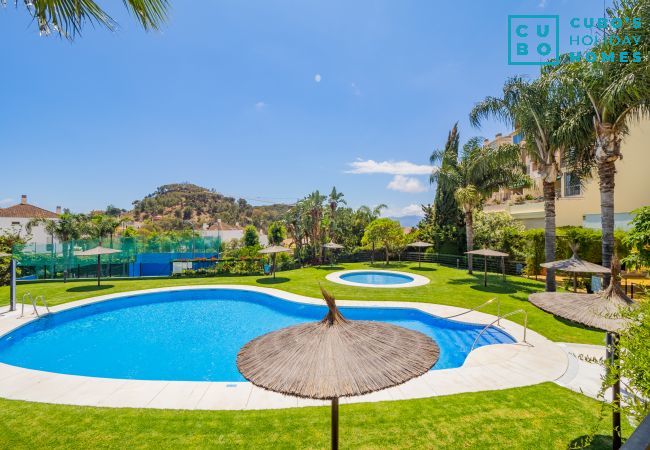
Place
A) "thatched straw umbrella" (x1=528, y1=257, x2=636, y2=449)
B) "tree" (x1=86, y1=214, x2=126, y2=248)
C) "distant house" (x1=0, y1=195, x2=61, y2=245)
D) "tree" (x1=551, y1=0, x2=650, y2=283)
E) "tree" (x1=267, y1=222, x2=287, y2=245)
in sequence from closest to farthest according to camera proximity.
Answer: "thatched straw umbrella" (x1=528, y1=257, x2=636, y2=449) < "tree" (x1=551, y1=0, x2=650, y2=283) < "tree" (x1=86, y1=214, x2=126, y2=248) < "tree" (x1=267, y1=222, x2=287, y2=245) < "distant house" (x1=0, y1=195, x2=61, y2=245)

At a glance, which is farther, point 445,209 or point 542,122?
point 445,209

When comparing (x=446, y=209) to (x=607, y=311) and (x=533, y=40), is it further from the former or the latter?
(x=607, y=311)

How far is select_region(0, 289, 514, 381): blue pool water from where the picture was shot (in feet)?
30.1

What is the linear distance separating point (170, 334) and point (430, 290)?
1286 centimetres

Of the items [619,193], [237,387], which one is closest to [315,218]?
[619,193]

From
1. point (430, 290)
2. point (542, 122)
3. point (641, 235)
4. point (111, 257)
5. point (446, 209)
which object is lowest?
point (430, 290)

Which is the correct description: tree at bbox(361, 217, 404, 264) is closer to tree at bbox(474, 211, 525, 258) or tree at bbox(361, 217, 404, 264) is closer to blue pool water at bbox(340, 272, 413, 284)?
blue pool water at bbox(340, 272, 413, 284)

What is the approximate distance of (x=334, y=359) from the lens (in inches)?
138

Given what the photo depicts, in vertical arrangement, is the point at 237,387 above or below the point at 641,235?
below

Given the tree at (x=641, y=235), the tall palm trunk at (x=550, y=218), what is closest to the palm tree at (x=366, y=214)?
the tall palm trunk at (x=550, y=218)

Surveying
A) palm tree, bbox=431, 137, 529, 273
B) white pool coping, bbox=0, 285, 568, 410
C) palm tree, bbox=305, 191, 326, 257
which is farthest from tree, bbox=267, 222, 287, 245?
white pool coping, bbox=0, 285, 568, 410

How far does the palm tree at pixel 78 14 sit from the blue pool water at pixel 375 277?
63.8ft

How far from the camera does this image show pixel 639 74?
9.20 metres

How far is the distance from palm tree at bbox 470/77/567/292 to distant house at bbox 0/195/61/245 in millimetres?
50471
